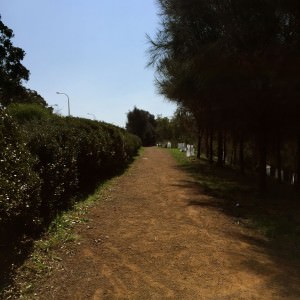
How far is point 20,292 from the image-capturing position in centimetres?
553

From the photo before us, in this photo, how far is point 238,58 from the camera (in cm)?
1280

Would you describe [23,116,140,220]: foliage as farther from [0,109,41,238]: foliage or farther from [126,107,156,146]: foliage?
[126,107,156,146]: foliage

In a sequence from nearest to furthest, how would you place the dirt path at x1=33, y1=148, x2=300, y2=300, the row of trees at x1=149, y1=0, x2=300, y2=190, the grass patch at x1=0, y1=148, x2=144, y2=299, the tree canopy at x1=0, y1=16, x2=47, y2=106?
1. the grass patch at x1=0, y1=148, x2=144, y2=299
2. the dirt path at x1=33, y1=148, x2=300, y2=300
3. the row of trees at x1=149, y1=0, x2=300, y2=190
4. the tree canopy at x1=0, y1=16, x2=47, y2=106

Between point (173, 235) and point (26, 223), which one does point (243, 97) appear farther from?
point (26, 223)

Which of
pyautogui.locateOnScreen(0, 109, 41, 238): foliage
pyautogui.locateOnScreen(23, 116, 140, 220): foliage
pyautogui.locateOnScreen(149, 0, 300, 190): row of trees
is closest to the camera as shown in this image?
pyautogui.locateOnScreen(0, 109, 41, 238): foliage

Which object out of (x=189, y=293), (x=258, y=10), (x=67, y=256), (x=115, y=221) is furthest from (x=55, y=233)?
(x=258, y=10)

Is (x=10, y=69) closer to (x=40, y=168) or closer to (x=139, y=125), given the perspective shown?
(x=40, y=168)

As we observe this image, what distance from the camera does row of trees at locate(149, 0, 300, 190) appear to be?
40.5 ft

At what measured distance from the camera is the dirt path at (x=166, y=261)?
18.9ft

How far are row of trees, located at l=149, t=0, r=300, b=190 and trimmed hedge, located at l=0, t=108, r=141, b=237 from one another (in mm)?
3751

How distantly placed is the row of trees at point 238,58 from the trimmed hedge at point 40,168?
375cm

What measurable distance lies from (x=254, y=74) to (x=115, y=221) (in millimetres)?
5923

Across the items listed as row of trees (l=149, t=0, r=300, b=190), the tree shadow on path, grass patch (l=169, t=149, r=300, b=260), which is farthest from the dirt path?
row of trees (l=149, t=0, r=300, b=190)

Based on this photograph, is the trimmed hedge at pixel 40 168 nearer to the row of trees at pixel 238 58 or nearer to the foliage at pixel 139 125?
the row of trees at pixel 238 58
